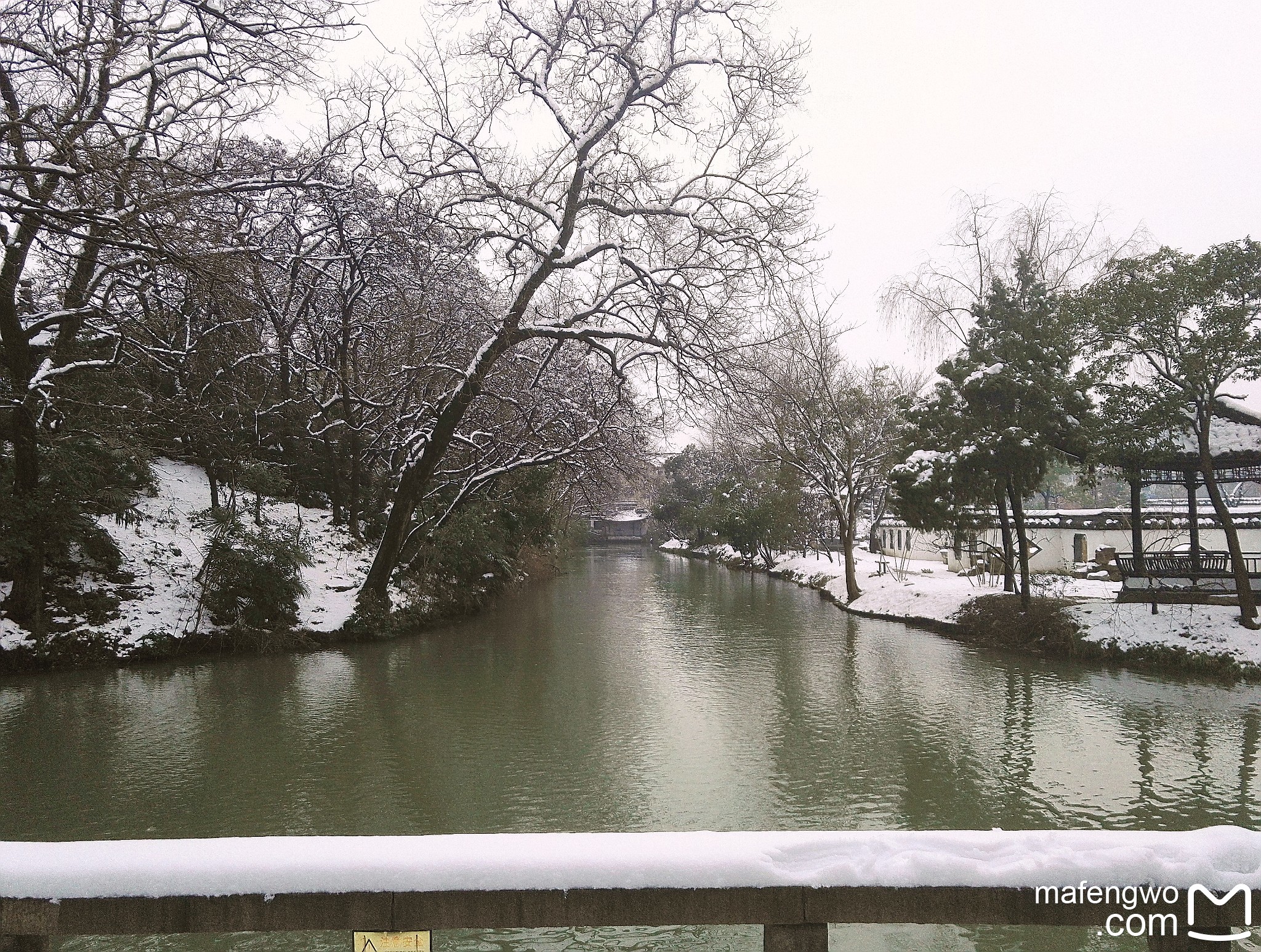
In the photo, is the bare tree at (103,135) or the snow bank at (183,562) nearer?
the bare tree at (103,135)

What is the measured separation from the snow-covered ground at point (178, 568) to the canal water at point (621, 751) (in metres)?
1.19

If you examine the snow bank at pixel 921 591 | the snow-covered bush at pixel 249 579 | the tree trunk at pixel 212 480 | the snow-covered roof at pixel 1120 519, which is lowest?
the snow bank at pixel 921 591

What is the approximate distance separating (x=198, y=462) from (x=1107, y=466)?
70.3ft

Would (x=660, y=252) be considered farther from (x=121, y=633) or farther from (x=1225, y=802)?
(x=121, y=633)

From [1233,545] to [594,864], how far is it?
15.6 meters

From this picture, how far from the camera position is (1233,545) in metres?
13.8

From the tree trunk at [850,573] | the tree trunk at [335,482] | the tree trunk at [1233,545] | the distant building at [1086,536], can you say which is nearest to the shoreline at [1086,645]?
the tree trunk at [850,573]

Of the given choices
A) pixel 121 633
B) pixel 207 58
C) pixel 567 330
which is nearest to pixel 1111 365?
pixel 567 330

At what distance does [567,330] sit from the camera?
14.6m

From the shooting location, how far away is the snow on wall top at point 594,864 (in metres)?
2.35

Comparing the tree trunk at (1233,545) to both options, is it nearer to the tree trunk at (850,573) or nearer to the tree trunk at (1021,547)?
the tree trunk at (1021,547)

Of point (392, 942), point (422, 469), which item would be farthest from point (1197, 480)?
point (392, 942)

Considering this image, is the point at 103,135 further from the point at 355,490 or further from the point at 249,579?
the point at 355,490

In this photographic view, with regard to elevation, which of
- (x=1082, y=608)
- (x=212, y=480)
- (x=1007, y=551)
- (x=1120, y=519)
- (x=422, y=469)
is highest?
(x=422, y=469)
